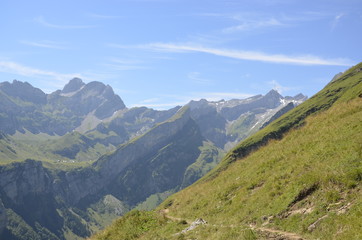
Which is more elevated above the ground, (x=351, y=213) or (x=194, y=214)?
(x=351, y=213)

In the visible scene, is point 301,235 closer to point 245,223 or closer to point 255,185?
point 245,223

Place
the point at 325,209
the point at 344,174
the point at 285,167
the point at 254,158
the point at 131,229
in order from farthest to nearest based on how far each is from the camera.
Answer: the point at 254,158 → the point at 131,229 → the point at 285,167 → the point at 344,174 → the point at 325,209

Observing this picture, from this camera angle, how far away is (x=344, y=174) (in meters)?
20.7

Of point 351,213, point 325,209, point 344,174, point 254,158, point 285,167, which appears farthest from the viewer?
point 254,158

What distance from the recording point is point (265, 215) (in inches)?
867

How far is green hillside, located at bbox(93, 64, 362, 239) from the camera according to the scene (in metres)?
18.4

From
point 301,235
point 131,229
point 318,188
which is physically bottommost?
point 131,229

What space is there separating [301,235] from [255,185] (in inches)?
430

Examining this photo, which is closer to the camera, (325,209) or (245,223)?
(325,209)

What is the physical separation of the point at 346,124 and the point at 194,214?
54.4 feet

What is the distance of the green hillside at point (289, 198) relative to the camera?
18.4 m

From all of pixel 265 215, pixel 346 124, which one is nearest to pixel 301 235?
pixel 265 215

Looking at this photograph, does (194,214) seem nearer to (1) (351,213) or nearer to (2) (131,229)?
(2) (131,229)

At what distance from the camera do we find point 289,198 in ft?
72.2
